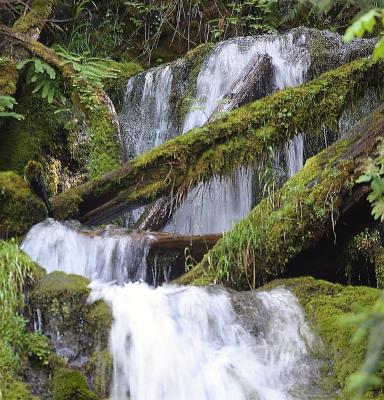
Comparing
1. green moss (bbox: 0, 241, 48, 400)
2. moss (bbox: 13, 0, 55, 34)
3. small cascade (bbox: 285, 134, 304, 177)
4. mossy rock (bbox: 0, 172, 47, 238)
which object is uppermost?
moss (bbox: 13, 0, 55, 34)

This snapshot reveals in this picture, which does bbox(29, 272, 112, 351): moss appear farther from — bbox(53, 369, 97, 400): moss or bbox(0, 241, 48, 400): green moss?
bbox(53, 369, 97, 400): moss

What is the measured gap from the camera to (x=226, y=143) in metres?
5.71

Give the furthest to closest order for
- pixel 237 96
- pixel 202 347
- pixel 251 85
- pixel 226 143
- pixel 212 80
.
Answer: pixel 212 80
pixel 251 85
pixel 237 96
pixel 226 143
pixel 202 347

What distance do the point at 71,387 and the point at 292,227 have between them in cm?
254

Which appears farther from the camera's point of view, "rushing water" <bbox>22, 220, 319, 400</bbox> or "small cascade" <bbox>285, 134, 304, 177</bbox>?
"small cascade" <bbox>285, 134, 304, 177</bbox>

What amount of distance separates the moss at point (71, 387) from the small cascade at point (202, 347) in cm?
22

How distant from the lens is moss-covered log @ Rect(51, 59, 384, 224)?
568 cm

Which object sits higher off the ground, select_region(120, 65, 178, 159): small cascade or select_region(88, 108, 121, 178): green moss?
select_region(120, 65, 178, 159): small cascade

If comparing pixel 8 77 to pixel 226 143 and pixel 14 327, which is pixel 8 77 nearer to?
pixel 226 143

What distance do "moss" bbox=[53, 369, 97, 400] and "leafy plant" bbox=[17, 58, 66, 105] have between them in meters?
5.00

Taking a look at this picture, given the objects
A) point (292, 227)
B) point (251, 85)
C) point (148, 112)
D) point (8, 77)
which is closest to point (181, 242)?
point (292, 227)

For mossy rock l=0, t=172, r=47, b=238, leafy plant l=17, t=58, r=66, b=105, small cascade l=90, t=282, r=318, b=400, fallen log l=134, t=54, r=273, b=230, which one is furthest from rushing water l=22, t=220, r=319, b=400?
leafy plant l=17, t=58, r=66, b=105

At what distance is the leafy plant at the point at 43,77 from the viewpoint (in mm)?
7914

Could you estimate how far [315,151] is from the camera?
8625 millimetres
